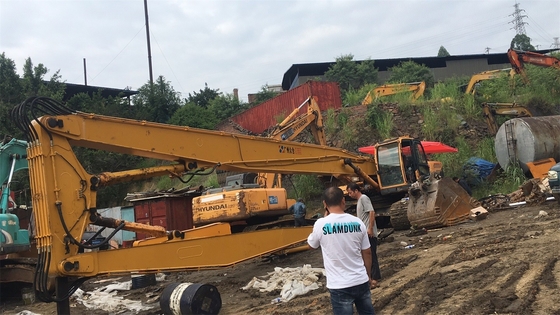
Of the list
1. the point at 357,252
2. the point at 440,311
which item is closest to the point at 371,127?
the point at 440,311

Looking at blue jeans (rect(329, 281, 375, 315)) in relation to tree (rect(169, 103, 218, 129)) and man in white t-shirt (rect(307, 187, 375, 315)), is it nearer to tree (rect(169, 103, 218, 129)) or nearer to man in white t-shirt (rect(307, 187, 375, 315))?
man in white t-shirt (rect(307, 187, 375, 315))

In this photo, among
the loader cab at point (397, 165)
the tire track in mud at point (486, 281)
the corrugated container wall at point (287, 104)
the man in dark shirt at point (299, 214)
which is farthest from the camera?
the corrugated container wall at point (287, 104)

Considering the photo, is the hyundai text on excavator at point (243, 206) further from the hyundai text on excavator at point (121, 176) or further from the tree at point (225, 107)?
the tree at point (225, 107)

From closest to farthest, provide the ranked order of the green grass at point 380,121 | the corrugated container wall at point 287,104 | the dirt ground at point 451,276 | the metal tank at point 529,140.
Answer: the dirt ground at point 451,276
the metal tank at point 529,140
the green grass at point 380,121
the corrugated container wall at point 287,104

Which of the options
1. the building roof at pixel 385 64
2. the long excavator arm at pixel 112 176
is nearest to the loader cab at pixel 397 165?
the long excavator arm at pixel 112 176

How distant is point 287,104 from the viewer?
84.1ft

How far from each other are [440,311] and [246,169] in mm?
4294

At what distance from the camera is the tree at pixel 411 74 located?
35.8 metres

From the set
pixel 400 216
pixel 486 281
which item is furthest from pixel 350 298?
pixel 400 216

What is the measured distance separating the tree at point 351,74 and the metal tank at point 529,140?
66.3 feet

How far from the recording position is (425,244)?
10.2 m

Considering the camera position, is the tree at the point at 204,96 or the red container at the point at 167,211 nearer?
the red container at the point at 167,211

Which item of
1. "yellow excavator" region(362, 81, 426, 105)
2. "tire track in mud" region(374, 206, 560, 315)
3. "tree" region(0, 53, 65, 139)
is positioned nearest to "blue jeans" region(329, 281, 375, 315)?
"tire track in mud" region(374, 206, 560, 315)

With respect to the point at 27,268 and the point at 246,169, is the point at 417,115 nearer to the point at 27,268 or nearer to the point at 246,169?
the point at 246,169
